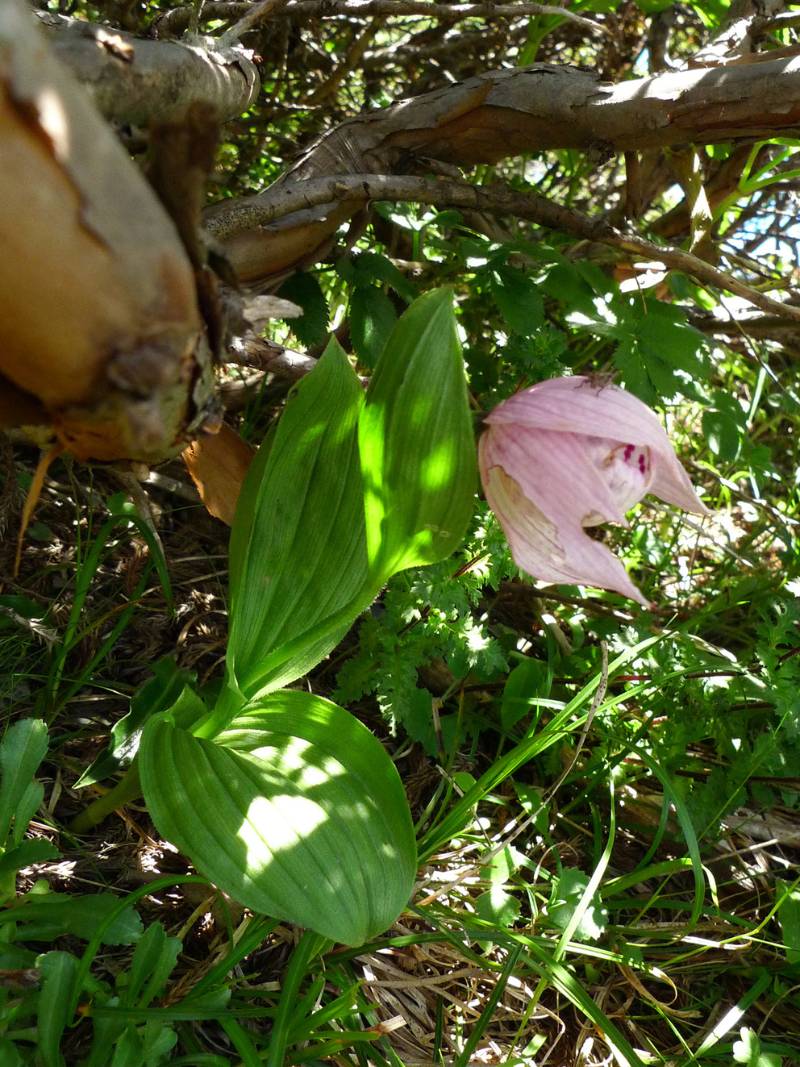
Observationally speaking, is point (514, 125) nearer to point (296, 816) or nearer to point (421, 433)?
point (421, 433)

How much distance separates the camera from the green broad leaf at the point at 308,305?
58.0 inches

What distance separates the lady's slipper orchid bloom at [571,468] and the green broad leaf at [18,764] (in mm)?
621

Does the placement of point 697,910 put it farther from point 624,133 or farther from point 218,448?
point 624,133

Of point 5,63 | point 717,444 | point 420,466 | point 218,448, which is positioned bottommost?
point 717,444

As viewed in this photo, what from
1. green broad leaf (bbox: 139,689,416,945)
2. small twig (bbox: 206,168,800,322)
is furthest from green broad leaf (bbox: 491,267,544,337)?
green broad leaf (bbox: 139,689,416,945)

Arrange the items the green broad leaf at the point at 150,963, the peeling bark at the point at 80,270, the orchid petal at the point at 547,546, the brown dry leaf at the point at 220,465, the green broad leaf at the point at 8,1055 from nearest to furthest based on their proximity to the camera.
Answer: the peeling bark at the point at 80,270 → the green broad leaf at the point at 8,1055 → the green broad leaf at the point at 150,963 → the orchid petal at the point at 547,546 → the brown dry leaf at the point at 220,465

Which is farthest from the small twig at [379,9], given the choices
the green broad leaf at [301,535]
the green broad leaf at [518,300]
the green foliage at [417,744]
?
the green broad leaf at [301,535]

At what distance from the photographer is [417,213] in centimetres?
174

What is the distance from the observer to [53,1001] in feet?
2.83

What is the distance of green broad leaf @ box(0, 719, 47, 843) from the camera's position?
3.33 feet

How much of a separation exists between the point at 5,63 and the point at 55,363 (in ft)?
0.67

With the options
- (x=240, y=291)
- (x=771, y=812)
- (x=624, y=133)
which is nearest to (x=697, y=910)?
(x=771, y=812)

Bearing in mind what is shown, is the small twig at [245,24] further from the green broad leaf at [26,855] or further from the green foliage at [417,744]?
the green broad leaf at [26,855]

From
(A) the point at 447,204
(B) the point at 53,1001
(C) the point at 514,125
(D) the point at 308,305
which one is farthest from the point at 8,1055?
(C) the point at 514,125
